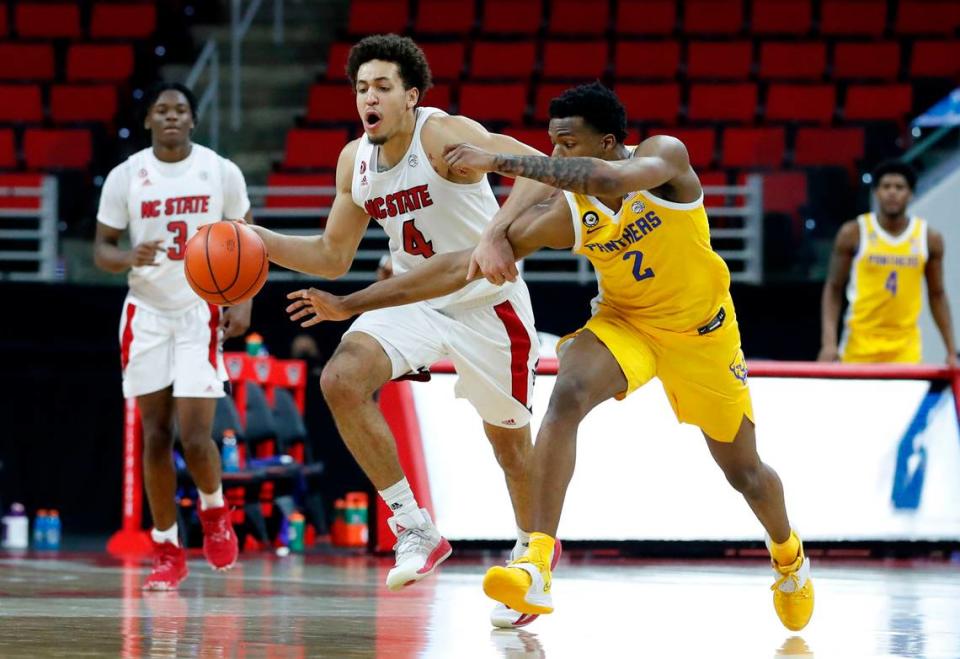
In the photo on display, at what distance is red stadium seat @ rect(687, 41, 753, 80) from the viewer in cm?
1515

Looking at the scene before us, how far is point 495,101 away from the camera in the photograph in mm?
14578

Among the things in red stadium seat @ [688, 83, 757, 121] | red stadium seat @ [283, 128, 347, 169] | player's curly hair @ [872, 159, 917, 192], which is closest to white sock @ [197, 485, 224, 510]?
player's curly hair @ [872, 159, 917, 192]

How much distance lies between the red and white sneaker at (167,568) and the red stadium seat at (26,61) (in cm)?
1001

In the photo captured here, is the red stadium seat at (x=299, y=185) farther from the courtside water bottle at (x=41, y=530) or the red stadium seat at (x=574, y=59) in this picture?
the courtside water bottle at (x=41, y=530)

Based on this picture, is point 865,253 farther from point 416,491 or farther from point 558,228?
point 558,228

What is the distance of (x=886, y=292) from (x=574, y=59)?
6.91 meters

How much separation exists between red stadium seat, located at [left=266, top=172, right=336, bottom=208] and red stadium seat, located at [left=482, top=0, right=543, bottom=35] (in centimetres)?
351

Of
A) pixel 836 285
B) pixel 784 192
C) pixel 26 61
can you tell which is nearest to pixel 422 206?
pixel 836 285

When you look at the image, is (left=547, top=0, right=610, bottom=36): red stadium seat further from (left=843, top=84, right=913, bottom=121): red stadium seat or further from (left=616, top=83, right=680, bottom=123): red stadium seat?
(left=843, top=84, right=913, bottom=121): red stadium seat

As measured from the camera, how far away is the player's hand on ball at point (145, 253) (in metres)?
6.28

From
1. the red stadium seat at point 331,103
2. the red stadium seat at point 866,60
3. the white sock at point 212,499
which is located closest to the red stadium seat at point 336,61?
the red stadium seat at point 331,103

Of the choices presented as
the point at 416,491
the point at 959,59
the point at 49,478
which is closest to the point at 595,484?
the point at 416,491

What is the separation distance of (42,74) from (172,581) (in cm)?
1030

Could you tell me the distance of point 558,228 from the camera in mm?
4621
